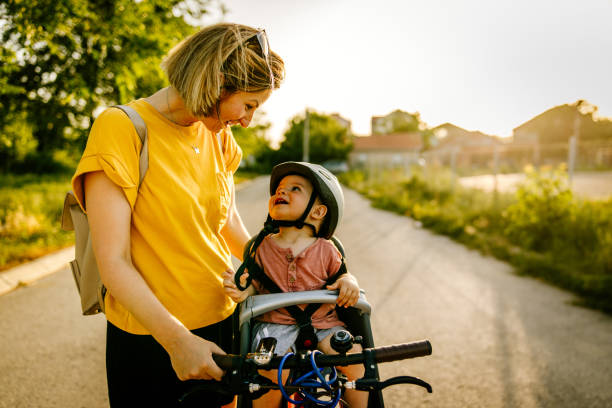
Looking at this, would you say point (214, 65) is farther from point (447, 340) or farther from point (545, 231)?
point (545, 231)

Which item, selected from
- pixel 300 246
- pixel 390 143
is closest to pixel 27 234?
pixel 300 246

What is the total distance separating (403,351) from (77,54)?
6.88 metres

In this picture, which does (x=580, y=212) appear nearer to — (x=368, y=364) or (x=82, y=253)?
(x=368, y=364)

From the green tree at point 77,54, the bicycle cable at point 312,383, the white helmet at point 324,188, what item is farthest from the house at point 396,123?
the bicycle cable at point 312,383

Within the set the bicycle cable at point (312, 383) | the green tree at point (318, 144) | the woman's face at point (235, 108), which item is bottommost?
the bicycle cable at point (312, 383)

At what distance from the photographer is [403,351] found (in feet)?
4.01

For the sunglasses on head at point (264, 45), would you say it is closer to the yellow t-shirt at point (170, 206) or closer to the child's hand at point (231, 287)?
the yellow t-shirt at point (170, 206)

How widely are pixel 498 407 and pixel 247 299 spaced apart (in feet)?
8.05

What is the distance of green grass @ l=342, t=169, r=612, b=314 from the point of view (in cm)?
571

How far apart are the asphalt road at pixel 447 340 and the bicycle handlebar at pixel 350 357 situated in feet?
7.04

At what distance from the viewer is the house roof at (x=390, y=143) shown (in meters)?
53.7

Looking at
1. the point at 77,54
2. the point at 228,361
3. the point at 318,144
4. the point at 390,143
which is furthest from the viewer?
the point at 390,143

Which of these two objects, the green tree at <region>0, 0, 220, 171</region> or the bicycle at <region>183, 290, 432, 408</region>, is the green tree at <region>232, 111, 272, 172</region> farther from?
the bicycle at <region>183, 290, 432, 408</region>

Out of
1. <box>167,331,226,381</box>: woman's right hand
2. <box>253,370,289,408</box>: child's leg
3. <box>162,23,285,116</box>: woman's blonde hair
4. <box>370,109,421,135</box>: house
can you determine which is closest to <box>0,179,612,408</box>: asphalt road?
<box>253,370,289,408</box>: child's leg
